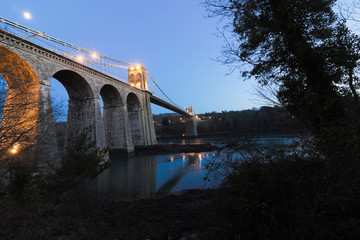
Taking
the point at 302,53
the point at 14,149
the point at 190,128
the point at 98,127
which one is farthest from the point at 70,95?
the point at 190,128

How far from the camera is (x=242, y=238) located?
2289 mm

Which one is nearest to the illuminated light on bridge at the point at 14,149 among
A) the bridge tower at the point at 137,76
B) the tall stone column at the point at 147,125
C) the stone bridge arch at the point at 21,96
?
the stone bridge arch at the point at 21,96

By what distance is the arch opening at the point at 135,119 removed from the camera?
82.2 feet

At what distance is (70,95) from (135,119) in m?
10.3

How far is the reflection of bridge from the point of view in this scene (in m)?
6.83

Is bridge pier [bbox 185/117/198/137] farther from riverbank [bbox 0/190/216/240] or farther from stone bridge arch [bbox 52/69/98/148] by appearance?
riverbank [bbox 0/190/216/240]

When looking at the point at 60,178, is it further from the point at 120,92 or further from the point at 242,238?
the point at 120,92

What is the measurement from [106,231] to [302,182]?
3.88 metres

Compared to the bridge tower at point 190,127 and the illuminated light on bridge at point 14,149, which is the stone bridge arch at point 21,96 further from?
the bridge tower at point 190,127

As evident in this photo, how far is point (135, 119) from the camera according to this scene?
84.7ft

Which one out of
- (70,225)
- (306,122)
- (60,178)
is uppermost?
(306,122)

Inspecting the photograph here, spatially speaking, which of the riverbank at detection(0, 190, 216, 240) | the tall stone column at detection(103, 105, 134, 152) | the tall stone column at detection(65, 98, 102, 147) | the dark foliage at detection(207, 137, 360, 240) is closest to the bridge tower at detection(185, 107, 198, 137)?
the tall stone column at detection(103, 105, 134, 152)

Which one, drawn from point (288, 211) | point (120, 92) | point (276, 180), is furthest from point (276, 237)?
point (120, 92)

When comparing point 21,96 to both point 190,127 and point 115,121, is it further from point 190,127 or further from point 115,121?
point 190,127
